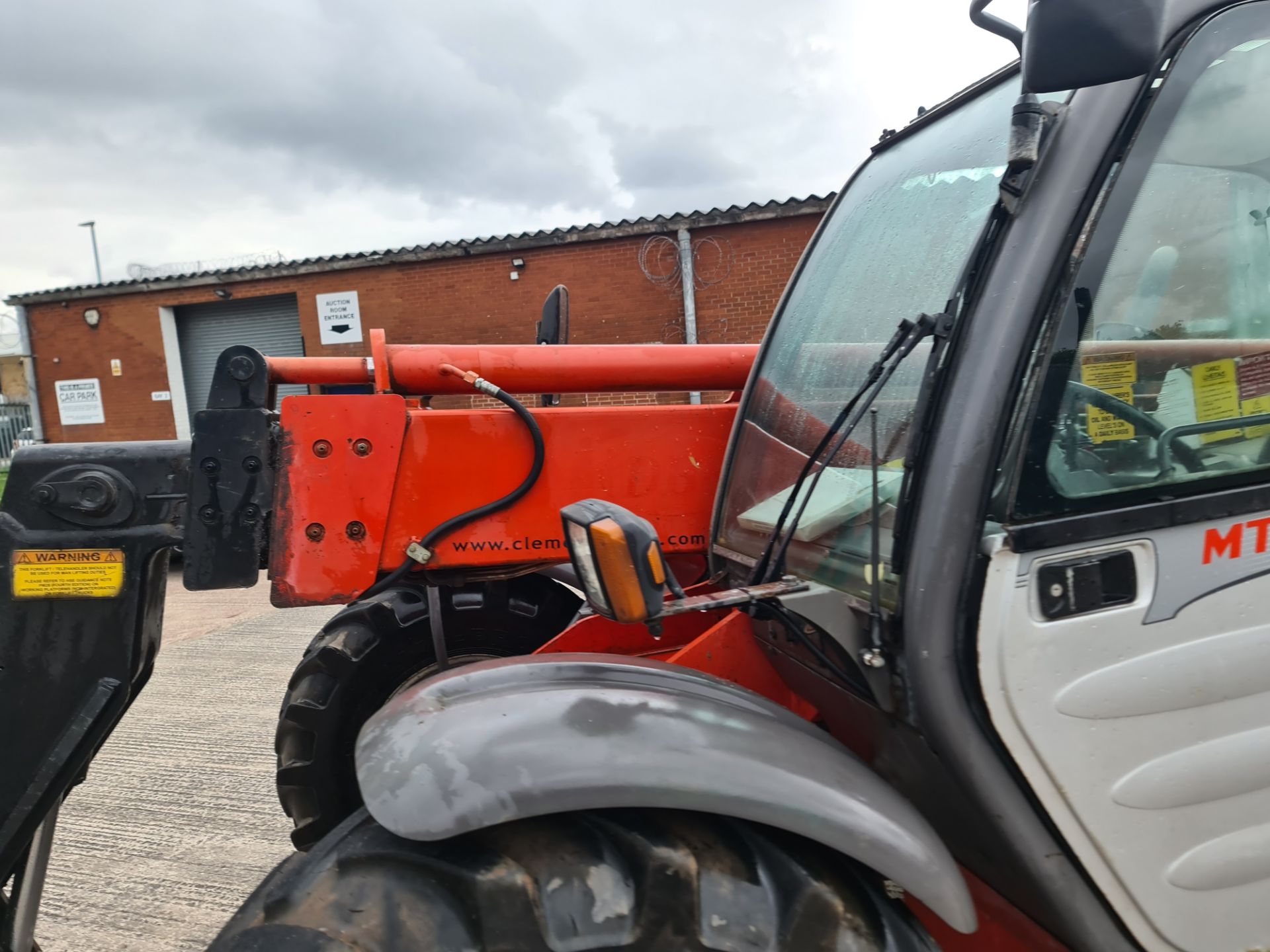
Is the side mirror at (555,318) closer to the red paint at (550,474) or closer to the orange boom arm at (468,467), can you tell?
the orange boom arm at (468,467)

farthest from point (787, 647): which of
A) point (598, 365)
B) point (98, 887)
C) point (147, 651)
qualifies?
point (98, 887)

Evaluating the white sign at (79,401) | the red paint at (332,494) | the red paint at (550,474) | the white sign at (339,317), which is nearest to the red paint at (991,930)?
the red paint at (550,474)

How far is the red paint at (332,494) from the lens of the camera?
2068mm

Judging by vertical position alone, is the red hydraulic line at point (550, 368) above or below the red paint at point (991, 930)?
above

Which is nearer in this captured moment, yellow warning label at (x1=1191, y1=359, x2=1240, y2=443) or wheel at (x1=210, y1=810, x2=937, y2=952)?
wheel at (x1=210, y1=810, x2=937, y2=952)

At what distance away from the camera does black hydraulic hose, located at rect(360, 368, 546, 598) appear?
2201 mm

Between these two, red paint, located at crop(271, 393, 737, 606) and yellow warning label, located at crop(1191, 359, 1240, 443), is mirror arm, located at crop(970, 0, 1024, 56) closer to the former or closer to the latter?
yellow warning label, located at crop(1191, 359, 1240, 443)

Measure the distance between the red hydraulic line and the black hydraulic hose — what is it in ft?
0.33

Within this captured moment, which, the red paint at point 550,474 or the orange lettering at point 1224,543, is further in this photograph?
the red paint at point 550,474

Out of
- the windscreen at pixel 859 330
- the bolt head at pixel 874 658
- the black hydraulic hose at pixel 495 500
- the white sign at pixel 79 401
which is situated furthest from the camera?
the white sign at pixel 79 401

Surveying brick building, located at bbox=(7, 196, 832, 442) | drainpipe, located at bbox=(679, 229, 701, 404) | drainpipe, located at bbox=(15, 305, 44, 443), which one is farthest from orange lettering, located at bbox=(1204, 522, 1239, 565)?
drainpipe, located at bbox=(15, 305, 44, 443)

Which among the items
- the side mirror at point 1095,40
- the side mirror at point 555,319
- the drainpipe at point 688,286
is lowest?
the side mirror at point 555,319

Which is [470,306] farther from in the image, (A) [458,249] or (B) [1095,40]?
(B) [1095,40]

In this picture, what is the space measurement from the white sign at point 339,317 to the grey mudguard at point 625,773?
575 inches
